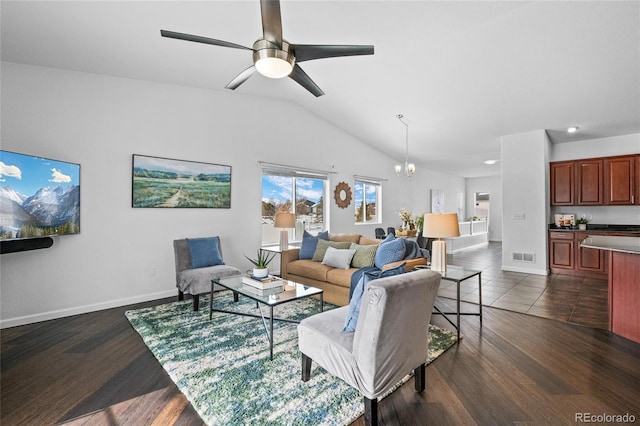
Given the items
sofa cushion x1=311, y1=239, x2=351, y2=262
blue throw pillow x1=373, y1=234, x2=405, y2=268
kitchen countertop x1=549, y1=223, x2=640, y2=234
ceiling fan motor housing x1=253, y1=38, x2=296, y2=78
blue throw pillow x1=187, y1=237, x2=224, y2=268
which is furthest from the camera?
kitchen countertop x1=549, y1=223, x2=640, y2=234

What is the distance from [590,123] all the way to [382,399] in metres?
6.10

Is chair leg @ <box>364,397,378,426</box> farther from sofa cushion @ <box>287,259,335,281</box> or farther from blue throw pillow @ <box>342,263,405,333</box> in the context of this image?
sofa cushion @ <box>287,259,335,281</box>

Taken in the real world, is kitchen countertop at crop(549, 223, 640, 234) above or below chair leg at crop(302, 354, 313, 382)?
above

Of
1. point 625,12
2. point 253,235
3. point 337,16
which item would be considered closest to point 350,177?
point 253,235

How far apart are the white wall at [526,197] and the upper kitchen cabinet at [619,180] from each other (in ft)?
3.16

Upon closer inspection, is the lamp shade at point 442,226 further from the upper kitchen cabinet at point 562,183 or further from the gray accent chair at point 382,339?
the upper kitchen cabinet at point 562,183

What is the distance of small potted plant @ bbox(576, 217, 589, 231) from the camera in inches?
231

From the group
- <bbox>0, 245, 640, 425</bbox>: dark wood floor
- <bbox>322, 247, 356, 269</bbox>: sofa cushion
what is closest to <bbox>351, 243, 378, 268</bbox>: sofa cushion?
<bbox>322, 247, 356, 269</bbox>: sofa cushion

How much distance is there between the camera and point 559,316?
3.51 meters

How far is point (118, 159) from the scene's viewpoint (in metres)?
4.00

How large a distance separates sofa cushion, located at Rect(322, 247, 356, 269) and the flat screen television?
3.16 m

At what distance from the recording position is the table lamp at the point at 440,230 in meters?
3.18

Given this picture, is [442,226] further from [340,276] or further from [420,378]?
[420,378]

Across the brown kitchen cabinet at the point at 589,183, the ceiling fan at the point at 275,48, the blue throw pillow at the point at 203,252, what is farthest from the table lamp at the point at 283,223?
the brown kitchen cabinet at the point at 589,183
